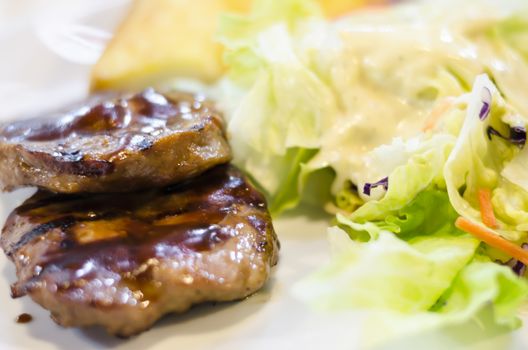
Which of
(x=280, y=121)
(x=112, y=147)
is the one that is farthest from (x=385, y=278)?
(x=280, y=121)

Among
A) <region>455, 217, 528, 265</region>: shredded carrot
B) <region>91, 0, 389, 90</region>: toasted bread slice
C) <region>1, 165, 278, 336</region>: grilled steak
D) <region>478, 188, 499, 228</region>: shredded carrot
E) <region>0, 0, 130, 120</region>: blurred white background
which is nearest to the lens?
<region>1, 165, 278, 336</region>: grilled steak

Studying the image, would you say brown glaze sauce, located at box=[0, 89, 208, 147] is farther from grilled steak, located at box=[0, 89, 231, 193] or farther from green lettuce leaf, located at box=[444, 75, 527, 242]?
green lettuce leaf, located at box=[444, 75, 527, 242]

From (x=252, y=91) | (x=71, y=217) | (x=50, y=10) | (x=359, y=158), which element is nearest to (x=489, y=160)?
(x=359, y=158)

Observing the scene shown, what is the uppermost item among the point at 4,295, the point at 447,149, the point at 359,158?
the point at 447,149

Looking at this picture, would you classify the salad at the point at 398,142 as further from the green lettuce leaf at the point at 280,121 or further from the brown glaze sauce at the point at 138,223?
the brown glaze sauce at the point at 138,223

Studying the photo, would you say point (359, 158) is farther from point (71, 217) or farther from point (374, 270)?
point (71, 217)

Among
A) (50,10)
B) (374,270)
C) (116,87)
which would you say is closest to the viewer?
(374,270)

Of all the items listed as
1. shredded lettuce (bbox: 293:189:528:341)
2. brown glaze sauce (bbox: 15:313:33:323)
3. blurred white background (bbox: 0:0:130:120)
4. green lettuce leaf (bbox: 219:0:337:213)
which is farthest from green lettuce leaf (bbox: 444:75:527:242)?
blurred white background (bbox: 0:0:130:120)
